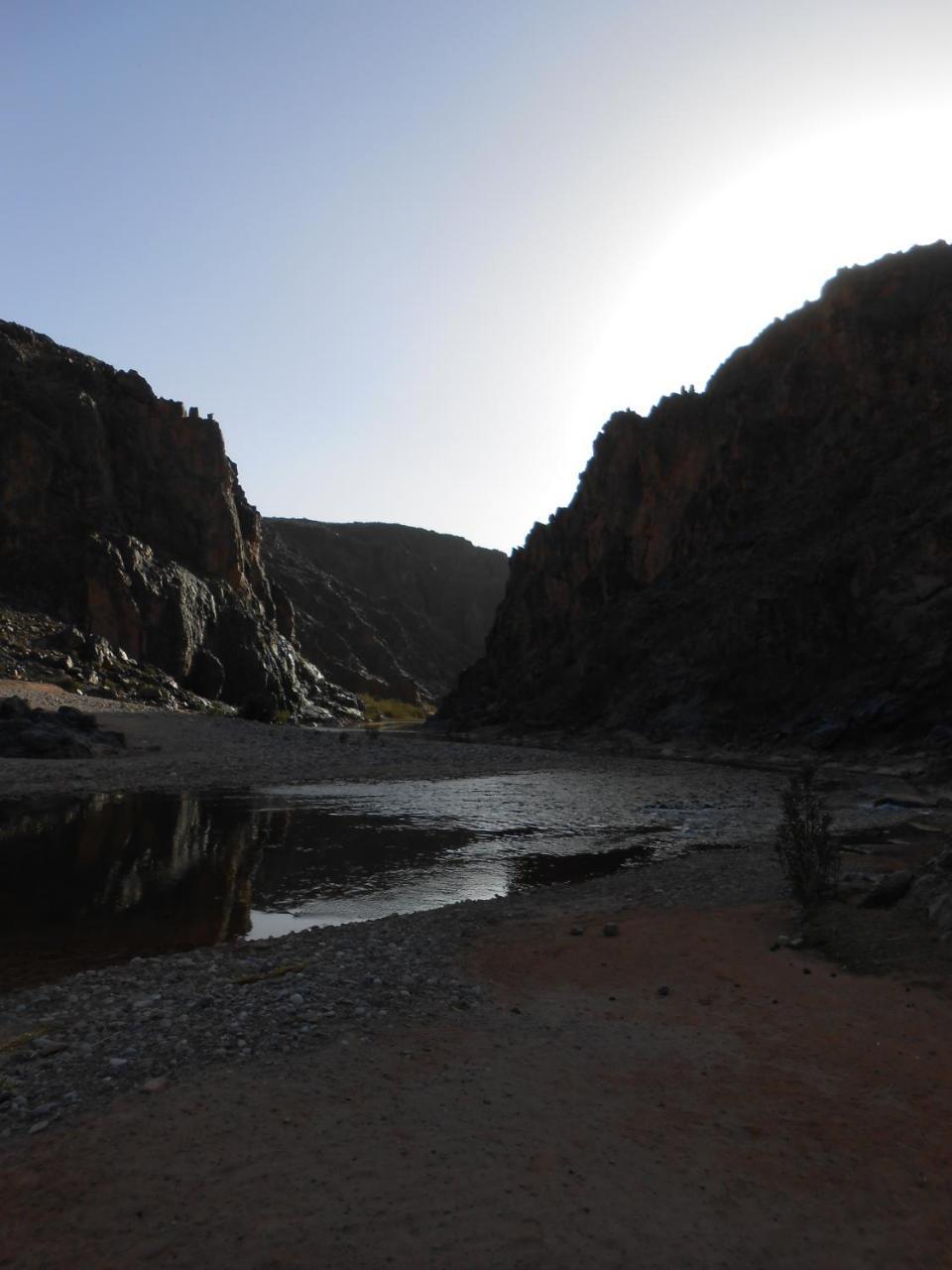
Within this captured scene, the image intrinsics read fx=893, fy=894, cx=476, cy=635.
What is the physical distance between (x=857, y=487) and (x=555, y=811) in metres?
31.2

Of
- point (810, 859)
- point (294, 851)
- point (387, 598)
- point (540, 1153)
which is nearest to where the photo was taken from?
point (540, 1153)

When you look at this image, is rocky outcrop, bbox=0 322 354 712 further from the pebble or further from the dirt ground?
the dirt ground

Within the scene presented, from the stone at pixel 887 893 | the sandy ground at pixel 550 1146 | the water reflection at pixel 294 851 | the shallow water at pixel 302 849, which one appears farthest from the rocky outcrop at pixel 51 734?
the stone at pixel 887 893

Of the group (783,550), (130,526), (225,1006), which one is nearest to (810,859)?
(225,1006)

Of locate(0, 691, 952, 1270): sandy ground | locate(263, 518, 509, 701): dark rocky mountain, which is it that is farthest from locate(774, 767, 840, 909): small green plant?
locate(263, 518, 509, 701): dark rocky mountain

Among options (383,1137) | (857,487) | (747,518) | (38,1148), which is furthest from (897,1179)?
(747,518)

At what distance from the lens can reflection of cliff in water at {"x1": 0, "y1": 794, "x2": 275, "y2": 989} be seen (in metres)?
10.6

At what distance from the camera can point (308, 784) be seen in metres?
28.2

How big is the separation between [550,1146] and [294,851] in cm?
1250

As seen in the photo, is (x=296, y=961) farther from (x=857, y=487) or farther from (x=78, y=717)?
(x=857, y=487)

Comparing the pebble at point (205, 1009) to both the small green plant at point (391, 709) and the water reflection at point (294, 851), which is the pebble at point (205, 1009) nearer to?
the water reflection at point (294, 851)

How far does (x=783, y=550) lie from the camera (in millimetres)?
47156

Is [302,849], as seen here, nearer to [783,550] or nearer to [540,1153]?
[540,1153]

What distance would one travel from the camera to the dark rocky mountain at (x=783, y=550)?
3791 cm
